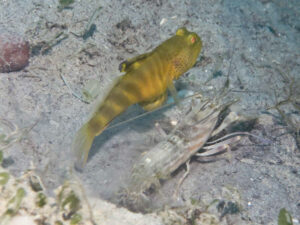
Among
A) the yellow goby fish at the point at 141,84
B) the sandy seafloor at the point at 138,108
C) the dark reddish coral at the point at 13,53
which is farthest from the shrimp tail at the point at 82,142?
the dark reddish coral at the point at 13,53

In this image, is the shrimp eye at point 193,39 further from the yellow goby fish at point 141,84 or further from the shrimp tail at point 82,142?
the shrimp tail at point 82,142

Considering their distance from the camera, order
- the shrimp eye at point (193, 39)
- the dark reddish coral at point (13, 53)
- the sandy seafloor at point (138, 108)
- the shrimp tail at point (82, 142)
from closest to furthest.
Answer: the shrimp tail at point (82, 142) → the sandy seafloor at point (138, 108) → the shrimp eye at point (193, 39) → the dark reddish coral at point (13, 53)

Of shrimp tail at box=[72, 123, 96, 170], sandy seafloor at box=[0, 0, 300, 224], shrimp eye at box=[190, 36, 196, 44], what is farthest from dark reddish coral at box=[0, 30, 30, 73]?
shrimp eye at box=[190, 36, 196, 44]

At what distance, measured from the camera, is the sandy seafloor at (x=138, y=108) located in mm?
2988

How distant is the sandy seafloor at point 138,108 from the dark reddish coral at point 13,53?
123mm

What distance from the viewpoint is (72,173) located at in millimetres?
2646

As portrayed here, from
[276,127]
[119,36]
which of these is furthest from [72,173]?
[276,127]

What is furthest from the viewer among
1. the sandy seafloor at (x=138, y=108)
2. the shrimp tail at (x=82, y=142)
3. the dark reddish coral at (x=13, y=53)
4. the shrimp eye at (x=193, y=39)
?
the dark reddish coral at (x=13, y=53)

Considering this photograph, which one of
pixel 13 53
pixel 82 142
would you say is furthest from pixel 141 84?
pixel 13 53

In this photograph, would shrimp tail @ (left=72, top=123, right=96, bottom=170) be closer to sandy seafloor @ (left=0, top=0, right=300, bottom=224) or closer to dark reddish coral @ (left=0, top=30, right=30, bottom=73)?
sandy seafloor @ (left=0, top=0, right=300, bottom=224)

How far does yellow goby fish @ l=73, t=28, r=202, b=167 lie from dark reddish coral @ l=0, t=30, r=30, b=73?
1579mm

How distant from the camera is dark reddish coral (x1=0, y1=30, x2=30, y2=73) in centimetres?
346

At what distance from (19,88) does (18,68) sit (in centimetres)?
34

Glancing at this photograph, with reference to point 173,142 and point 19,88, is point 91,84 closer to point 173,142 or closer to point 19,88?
point 19,88
